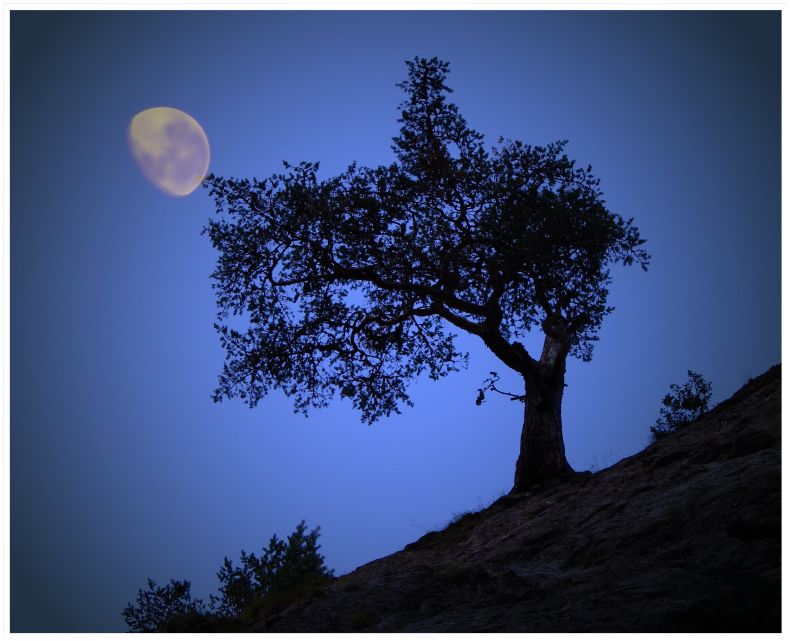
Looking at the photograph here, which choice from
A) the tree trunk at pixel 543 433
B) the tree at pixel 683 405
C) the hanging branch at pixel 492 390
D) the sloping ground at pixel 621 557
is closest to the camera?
the sloping ground at pixel 621 557

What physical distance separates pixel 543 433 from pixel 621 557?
28.6ft

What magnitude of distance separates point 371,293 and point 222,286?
18.8 ft

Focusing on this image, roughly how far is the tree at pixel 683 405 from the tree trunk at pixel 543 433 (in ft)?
11.0

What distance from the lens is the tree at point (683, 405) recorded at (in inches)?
696

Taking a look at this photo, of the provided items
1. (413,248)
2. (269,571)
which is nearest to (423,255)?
(413,248)

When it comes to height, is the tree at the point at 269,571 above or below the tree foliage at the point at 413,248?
below

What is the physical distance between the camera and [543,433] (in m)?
16.9

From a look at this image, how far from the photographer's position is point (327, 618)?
30.1 feet

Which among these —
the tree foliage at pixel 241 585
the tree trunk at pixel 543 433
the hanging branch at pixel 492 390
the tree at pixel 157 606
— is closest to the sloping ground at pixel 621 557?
the tree trunk at pixel 543 433

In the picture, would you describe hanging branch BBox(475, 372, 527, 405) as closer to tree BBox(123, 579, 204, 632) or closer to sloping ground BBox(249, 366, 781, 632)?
sloping ground BBox(249, 366, 781, 632)

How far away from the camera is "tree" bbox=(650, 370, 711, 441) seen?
1767 cm

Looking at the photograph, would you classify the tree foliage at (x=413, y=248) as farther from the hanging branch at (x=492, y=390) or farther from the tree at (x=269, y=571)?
the tree at (x=269, y=571)

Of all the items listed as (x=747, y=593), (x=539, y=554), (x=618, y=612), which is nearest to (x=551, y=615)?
(x=618, y=612)

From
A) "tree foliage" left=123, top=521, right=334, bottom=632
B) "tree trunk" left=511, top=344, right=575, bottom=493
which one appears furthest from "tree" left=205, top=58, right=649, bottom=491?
"tree foliage" left=123, top=521, right=334, bottom=632
